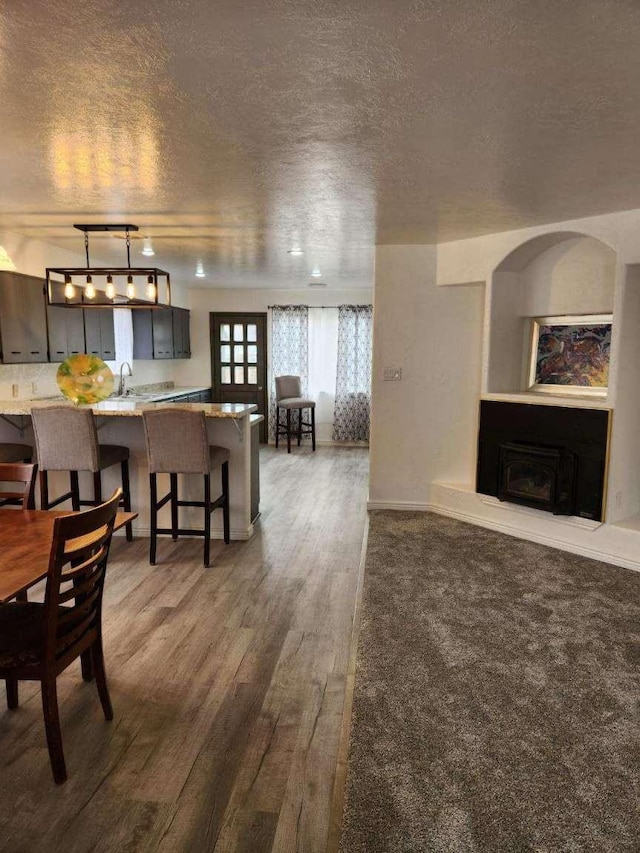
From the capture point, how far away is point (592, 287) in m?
4.18

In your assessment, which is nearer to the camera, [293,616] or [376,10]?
[376,10]

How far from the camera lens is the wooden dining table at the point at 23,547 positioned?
1.77 meters

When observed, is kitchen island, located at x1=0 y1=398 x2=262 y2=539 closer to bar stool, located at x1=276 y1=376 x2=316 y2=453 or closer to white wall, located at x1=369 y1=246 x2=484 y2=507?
white wall, located at x1=369 y1=246 x2=484 y2=507

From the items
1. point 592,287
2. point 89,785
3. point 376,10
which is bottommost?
point 89,785

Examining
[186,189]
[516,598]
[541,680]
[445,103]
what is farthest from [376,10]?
[516,598]

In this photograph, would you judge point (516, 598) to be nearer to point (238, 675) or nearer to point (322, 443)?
point (238, 675)

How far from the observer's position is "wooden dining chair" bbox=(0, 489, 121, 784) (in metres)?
1.82

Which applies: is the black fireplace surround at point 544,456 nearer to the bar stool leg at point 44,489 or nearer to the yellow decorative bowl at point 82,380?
the yellow decorative bowl at point 82,380

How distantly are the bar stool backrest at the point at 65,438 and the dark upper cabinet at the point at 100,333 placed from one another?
1888mm

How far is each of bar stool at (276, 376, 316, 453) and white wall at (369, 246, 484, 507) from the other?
305 cm

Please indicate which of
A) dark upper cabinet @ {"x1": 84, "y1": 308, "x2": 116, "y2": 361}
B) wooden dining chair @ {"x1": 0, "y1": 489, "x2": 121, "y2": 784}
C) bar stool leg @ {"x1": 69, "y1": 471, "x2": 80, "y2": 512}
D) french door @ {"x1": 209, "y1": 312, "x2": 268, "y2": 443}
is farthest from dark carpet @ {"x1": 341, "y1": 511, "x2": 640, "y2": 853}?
french door @ {"x1": 209, "y1": 312, "x2": 268, "y2": 443}

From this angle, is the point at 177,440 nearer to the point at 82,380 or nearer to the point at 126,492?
the point at 126,492

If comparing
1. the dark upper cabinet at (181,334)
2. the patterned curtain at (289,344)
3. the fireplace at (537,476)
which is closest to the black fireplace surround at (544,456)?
the fireplace at (537,476)

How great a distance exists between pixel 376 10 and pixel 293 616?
2.76m
